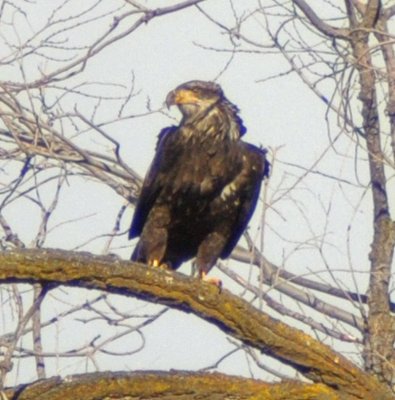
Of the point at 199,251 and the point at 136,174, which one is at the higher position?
the point at 136,174

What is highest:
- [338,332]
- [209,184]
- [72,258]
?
[209,184]

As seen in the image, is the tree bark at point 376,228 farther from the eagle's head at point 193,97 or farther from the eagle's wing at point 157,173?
the eagle's wing at point 157,173

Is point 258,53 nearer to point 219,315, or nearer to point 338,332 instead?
point 338,332

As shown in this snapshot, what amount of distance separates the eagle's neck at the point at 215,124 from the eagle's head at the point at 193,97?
3cm

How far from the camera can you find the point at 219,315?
13.3ft

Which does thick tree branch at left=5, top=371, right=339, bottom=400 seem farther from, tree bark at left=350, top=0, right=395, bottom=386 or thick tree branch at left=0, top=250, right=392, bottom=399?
tree bark at left=350, top=0, right=395, bottom=386

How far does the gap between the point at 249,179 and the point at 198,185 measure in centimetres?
28

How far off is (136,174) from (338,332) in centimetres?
139

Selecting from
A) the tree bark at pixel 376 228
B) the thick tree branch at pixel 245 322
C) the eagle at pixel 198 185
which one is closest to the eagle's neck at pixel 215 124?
the eagle at pixel 198 185

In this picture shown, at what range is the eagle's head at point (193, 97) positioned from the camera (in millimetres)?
6703

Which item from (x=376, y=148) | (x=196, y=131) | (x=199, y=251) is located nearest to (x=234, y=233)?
(x=199, y=251)

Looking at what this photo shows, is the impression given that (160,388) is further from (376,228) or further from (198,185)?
(376,228)

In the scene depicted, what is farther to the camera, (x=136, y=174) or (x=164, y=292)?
(x=136, y=174)

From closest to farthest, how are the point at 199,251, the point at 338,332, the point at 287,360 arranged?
the point at 287,360
the point at 199,251
the point at 338,332
